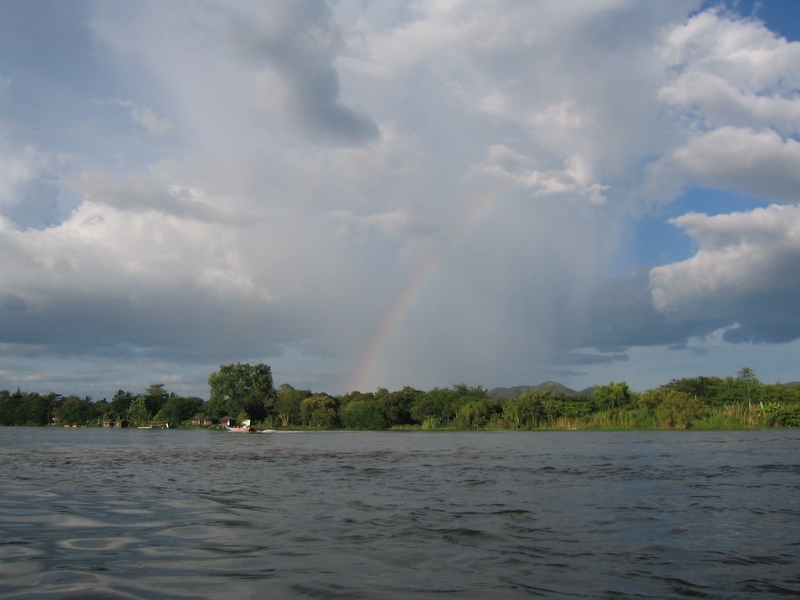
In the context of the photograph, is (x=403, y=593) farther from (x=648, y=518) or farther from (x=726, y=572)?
(x=648, y=518)

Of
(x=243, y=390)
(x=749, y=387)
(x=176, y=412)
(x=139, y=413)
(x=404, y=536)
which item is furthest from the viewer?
(x=139, y=413)

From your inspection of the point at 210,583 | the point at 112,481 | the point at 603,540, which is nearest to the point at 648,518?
the point at 603,540

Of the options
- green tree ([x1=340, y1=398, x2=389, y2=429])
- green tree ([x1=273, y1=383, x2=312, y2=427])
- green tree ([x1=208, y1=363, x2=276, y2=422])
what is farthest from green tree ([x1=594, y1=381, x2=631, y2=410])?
green tree ([x1=208, y1=363, x2=276, y2=422])

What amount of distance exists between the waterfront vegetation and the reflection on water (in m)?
77.6

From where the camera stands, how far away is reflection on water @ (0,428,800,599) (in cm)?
836

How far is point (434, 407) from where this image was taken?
127 m

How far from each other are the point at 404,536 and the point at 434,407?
4598 inches

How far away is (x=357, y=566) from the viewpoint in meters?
9.39

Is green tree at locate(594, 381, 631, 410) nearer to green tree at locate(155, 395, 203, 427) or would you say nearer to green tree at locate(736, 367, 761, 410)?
green tree at locate(736, 367, 761, 410)

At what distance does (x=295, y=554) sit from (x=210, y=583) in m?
2.18

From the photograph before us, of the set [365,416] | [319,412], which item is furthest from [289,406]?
[365,416]

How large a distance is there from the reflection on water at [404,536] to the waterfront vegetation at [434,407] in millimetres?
77630

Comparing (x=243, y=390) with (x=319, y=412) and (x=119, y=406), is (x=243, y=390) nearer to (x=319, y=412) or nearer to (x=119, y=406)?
(x=319, y=412)

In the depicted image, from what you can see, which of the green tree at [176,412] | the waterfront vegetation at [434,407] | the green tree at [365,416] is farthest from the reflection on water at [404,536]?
the green tree at [176,412]
